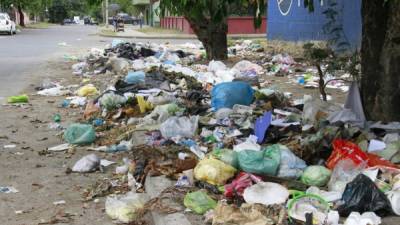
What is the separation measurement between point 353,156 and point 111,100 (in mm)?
4644

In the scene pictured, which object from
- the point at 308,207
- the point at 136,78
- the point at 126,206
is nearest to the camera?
the point at 308,207

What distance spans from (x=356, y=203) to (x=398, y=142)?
4.57 feet

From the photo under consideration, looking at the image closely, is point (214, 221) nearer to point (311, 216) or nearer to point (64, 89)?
point (311, 216)

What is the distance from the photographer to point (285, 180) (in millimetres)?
4355

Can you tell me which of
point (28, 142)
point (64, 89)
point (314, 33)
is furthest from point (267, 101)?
point (314, 33)

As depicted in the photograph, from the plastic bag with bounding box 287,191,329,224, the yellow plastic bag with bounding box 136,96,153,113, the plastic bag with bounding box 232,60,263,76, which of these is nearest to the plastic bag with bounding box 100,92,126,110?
the yellow plastic bag with bounding box 136,96,153,113

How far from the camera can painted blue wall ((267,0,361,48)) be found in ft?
43.6

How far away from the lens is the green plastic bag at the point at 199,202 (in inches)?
157

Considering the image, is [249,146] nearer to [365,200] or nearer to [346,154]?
[346,154]

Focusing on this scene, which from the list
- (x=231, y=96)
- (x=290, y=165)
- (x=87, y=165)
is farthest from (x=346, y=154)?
(x=231, y=96)

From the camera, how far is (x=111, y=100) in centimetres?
842

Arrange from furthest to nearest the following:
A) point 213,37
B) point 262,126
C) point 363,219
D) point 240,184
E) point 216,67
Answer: point 213,37 → point 216,67 → point 262,126 → point 240,184 → point 363,219

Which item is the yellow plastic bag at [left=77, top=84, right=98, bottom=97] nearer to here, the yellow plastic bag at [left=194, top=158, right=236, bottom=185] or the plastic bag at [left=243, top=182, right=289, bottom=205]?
the yellow plastic bag at [left=194, top=158, right=236, bottom=185]

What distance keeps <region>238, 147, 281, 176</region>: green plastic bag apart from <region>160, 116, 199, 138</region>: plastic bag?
63.8 inches
